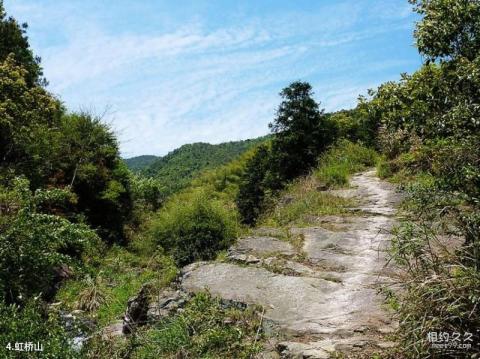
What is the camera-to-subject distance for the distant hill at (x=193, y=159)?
6850 centimetres

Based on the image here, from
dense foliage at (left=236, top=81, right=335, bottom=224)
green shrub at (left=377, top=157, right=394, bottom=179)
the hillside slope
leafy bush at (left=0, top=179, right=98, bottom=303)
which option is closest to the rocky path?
leafy bush at (left=0, top=179, right=98, bottom=303)

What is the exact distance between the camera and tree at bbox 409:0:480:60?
512 cm

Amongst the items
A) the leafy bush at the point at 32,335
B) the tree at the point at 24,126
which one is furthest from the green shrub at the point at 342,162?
the tree at the point at 24,126

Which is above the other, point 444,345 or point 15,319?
point 15,319

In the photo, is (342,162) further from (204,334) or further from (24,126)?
(204,334)

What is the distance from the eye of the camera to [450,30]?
17.1 feet

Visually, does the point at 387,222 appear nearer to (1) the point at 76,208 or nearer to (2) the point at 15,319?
(2) the point at 15,319

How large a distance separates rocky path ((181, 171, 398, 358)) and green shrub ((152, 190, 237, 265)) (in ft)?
7.22

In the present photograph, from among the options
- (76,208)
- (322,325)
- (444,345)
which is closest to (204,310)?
(322,325)

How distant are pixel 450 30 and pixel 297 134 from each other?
11.0m

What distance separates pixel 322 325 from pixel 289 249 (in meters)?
2.81

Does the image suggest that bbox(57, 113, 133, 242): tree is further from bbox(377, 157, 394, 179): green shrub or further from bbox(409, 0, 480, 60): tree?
bbox(409, 0, 480, 60): tree

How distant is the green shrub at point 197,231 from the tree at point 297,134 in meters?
3.90

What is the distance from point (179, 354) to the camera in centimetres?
552
